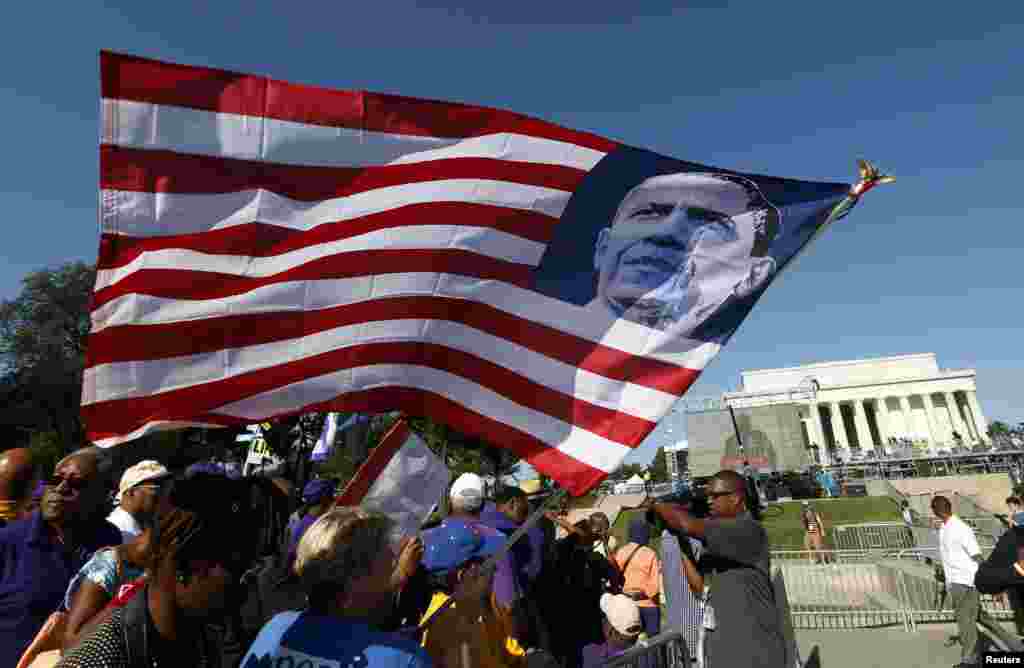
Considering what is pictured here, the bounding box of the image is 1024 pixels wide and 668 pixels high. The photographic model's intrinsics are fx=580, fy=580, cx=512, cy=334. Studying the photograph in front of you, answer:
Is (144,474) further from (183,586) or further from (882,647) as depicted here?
(882,647)

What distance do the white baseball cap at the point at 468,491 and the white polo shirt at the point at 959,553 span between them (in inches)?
272

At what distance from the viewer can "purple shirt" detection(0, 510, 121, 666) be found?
2.75 m

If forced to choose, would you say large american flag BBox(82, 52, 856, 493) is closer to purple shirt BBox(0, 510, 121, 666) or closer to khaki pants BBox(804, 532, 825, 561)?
purple shirt BBox(0, 510, 121, 666)

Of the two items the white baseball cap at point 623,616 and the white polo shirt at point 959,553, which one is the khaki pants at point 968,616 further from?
the white baseball cap at point 623,616

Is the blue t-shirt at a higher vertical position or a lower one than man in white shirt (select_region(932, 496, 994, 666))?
higher

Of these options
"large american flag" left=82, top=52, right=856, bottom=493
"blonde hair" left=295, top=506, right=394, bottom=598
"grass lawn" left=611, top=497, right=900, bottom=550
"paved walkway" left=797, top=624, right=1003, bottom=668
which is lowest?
"grass lawn" left=611, top=497, right=900, bottom=550

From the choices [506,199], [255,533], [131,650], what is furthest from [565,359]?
[131,650]

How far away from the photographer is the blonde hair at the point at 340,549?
6.44ft

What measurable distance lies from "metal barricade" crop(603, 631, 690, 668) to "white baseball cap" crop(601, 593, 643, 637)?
731 millimetres

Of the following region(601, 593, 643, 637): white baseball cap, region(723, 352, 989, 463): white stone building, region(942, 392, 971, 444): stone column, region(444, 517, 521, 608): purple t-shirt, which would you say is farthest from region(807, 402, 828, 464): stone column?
region(444, 517, 521, 608): purple t-shirt

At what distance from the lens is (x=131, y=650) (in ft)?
5.21

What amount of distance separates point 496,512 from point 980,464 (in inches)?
1962

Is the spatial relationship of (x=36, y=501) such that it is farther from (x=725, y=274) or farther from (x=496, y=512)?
(x=725, y=274)

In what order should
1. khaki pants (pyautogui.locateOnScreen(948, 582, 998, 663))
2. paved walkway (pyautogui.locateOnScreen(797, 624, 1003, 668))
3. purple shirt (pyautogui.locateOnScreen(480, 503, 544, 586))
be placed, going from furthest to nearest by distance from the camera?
paved walkway (pyautogui.locateOnScreen(797, 624, 1003, 668)) < khaki pants (pyautogui.locateOnScreen(948, 582, 998, 663)) < purple shirt (pyautogui.locateOnScreen(480, 503, 544, 586))
